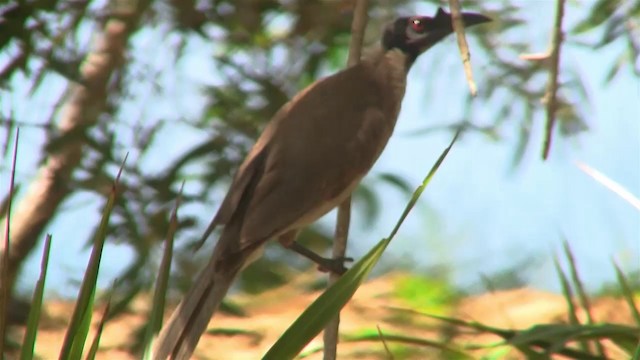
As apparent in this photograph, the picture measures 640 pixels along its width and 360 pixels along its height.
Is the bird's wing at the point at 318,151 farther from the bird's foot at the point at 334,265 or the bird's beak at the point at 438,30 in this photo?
the bird's beak at the point at 438,30

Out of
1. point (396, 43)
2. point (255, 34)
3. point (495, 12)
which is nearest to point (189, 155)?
point (255, 34)

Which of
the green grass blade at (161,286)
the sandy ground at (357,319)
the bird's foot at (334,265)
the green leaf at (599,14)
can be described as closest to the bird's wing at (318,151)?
the bird's foot at (334,265)

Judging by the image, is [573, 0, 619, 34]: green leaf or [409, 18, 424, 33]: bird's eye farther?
[573, 0, 619, 34]: green leaf

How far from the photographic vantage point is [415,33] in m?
2.63

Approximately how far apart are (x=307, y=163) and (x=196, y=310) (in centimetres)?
48

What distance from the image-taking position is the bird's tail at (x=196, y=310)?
72.7 inches

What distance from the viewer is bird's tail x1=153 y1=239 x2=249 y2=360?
1.85m

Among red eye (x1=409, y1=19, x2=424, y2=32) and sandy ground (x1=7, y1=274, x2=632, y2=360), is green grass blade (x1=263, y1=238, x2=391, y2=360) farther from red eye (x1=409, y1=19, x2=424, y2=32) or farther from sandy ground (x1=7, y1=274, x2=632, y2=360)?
sandy ground (x1=7, y1=274, x2=632, y2=360)

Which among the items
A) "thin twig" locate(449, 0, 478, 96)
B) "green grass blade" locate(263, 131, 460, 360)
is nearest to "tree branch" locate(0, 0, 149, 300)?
"thin twig" locate(449, 0, 478, 96)

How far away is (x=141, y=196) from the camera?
2.88 m

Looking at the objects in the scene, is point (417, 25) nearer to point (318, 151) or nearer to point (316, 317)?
point (318, 151)

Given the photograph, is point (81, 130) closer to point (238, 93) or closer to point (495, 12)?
point (238, 93)

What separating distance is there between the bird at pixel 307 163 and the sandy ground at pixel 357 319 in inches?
40.7

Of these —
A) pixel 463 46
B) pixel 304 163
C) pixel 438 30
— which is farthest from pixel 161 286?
pixel 438 30
